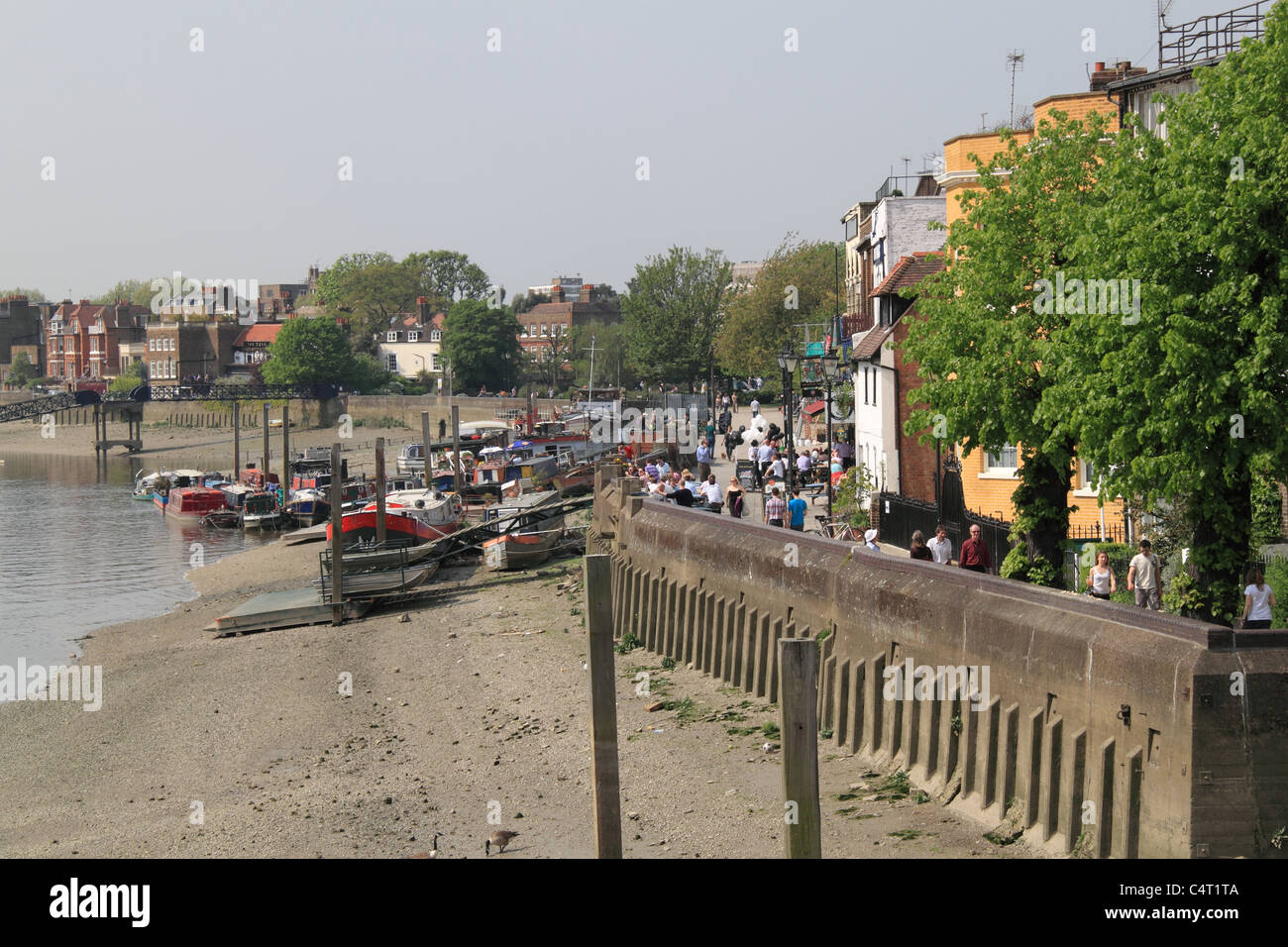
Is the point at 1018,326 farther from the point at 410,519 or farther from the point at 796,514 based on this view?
the point at 410,519

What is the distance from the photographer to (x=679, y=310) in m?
102

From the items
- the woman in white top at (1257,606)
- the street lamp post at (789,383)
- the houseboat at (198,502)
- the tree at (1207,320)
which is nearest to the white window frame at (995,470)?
the street lamp post at (789,383)

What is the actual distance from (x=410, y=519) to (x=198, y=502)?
29.0m

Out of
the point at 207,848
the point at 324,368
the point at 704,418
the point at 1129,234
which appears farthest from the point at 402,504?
the point at 324,368

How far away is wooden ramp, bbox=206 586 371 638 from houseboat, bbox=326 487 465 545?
3882 mm

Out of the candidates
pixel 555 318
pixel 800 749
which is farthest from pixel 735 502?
pixel 555 318

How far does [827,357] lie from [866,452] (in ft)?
17.1

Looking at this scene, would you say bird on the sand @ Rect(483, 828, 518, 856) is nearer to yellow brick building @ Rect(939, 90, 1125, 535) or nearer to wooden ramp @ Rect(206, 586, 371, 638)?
yellow brick building @ Rect(939, 90, 1125, 535)

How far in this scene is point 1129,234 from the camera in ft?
52.6

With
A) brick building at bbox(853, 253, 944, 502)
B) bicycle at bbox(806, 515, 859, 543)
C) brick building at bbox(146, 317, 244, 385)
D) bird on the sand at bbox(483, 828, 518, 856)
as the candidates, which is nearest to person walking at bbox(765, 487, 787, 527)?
bicycle at bbox(806, 515, 859, 543)

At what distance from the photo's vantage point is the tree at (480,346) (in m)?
139

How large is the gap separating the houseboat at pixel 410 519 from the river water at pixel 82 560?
5894mm

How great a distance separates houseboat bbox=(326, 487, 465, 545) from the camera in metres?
46.3
